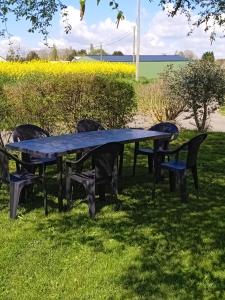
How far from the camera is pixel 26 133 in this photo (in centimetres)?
784

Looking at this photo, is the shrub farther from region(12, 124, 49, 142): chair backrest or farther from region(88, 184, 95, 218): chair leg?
region(88, 184, 95, 218): chair leg

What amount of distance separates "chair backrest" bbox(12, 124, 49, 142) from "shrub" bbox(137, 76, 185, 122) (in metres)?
8.33

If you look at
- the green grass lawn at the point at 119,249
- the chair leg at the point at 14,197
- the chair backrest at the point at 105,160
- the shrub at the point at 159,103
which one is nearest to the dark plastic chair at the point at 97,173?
the chair backrest at the point at 105,160

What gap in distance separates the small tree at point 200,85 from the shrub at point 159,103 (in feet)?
2.73

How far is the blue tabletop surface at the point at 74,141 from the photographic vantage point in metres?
6.14

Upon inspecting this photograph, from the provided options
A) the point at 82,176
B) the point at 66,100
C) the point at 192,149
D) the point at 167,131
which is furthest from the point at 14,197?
the point at 66,100

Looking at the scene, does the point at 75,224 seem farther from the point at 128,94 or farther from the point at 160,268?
the point at 128,94

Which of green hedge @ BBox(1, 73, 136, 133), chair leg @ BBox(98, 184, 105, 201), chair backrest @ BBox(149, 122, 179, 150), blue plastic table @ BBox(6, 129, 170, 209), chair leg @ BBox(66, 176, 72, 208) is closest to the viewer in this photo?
blue plastic table @ BBox(6, 129, 170, 209)

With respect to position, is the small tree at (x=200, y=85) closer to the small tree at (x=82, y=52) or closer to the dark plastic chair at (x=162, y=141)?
the dark plastic chair at (x=162, y=141)

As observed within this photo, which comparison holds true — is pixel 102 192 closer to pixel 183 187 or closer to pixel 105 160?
pixel 105 160

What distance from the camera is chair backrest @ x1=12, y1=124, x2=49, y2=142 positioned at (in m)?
7.68

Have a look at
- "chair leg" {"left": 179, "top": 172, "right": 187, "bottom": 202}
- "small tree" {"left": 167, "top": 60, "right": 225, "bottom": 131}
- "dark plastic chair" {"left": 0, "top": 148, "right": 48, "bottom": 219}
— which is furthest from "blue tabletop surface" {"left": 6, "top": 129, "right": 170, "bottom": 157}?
"small tree" {"left": 167, "top": 60, "right": 225, "bottom": 131}

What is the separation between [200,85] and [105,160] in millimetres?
8681

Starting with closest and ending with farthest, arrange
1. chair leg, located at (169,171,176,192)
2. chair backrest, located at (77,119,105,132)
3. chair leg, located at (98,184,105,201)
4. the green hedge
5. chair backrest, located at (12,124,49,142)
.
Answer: chair leg, located at (98,184,105,201) < chair leg, located at (169,171,176,192) < chair backrest, located at (12,124,49,142) < chair backrest, located at (77,119,105,132) < the green hedge
